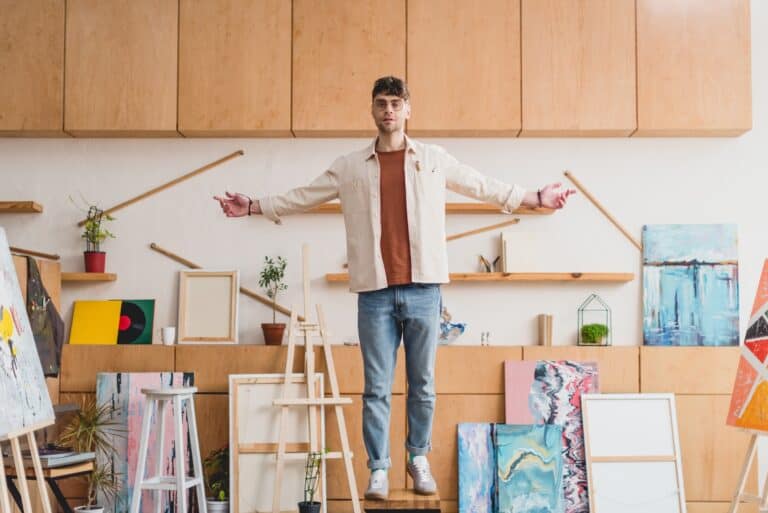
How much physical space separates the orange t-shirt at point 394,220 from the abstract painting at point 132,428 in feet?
6.43

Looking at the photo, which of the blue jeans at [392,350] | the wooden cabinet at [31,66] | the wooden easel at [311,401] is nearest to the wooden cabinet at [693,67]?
the wooden easel at [311,401]

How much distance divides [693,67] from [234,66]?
2615mm

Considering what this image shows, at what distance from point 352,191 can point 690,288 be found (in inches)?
102

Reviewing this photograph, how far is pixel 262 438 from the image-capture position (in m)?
5.20

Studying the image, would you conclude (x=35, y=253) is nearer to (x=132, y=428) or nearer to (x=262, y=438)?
(x=132, y=428)

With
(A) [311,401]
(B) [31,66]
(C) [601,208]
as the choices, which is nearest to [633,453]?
(C) [601,208]

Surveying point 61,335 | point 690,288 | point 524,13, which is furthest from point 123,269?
point 690,288

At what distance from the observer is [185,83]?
18.6 feet

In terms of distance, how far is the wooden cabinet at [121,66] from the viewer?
566cm

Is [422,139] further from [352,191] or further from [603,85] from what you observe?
[352,191]

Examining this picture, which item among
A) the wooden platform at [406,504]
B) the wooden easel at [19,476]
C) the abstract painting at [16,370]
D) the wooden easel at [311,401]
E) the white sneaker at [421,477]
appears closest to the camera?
the wooden easel at [19,476]

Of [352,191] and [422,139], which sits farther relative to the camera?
[422,139]

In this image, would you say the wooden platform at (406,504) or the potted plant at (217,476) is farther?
the potted plant at (217,476)

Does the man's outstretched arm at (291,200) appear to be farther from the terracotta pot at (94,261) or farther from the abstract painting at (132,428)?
the terracotta pot at (94,261)
